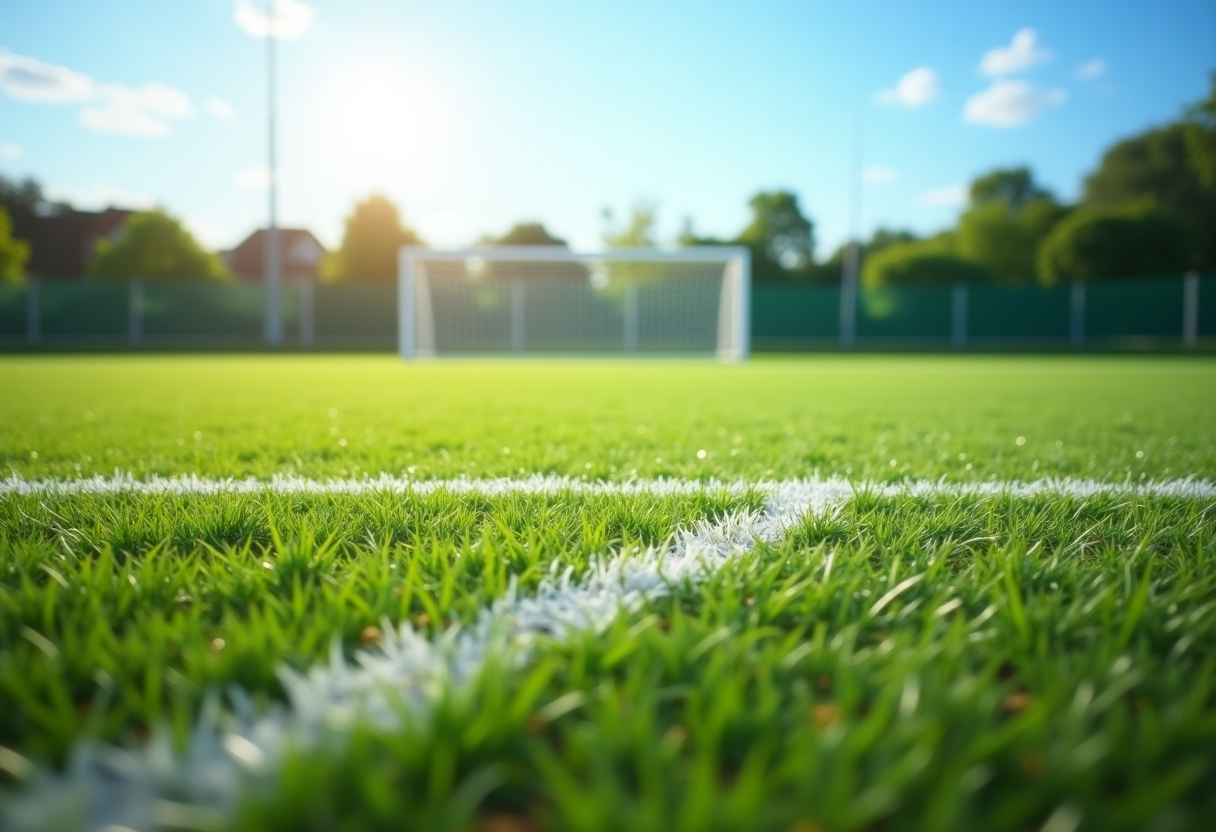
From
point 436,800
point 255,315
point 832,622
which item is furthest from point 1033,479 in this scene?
point 255,315

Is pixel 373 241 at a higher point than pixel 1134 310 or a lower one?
higher

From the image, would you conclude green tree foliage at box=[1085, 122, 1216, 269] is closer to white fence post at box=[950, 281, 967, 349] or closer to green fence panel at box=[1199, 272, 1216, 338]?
green fence panel at box=[1199, 272, 1216, 338]

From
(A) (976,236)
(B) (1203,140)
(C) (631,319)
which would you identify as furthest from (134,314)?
(A) (976,236)

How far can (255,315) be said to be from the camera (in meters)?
21.2

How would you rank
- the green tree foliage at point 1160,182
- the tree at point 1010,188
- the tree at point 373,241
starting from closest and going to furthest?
the tree at point 373,241 → the green tree foliage at point 1160,182 → the tree at point 1010,188

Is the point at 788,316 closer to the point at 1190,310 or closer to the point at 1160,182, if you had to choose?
the point at 1190,310

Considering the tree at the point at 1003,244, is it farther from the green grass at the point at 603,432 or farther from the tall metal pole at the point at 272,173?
the green grass at the point at 603,432

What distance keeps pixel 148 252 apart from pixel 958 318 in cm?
3249

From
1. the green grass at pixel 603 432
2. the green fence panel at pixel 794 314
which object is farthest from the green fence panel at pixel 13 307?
the green fence panel at pixel 794 314

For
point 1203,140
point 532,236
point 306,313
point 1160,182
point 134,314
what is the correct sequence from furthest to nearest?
point 1160,182 < point 532,236 < point 1203,140 < point 306,313 < point 134,314

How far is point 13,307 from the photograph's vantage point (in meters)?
19.7

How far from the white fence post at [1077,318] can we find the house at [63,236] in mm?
47985

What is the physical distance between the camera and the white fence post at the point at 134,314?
65.9 feet

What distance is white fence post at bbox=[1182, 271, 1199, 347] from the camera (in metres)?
19.5
